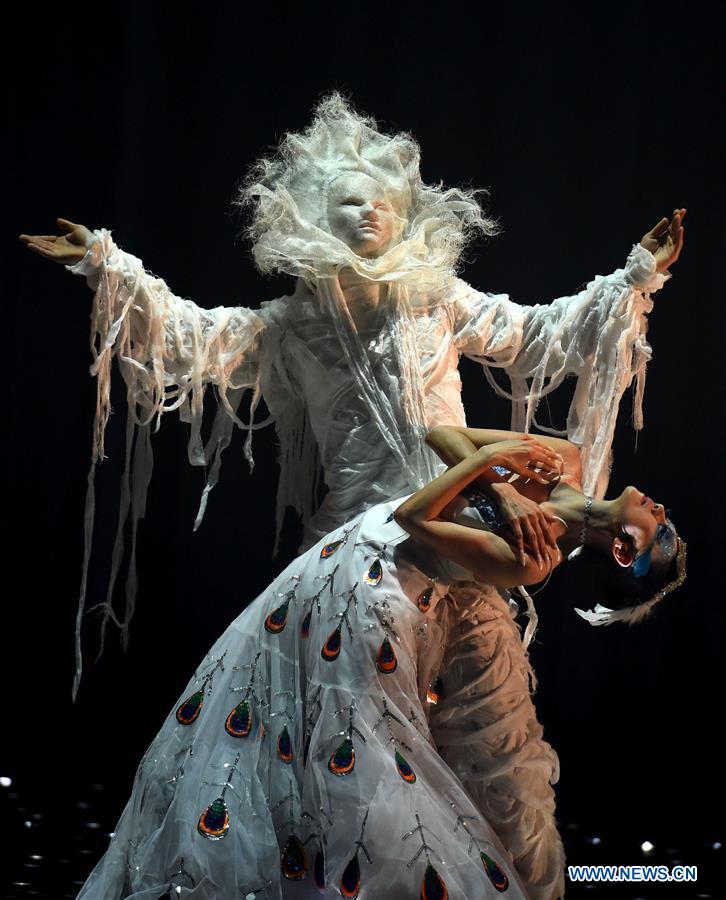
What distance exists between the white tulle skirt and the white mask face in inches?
20.6

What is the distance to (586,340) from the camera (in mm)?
2650

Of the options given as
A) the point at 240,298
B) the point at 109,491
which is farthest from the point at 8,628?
the point at 240,298

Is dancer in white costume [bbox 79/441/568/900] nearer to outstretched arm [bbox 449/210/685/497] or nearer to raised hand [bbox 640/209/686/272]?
outstretched arm [bbox 449/210/685/497]

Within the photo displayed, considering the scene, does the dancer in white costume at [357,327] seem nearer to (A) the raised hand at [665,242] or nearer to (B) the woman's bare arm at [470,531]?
(A) the raised hand at [665,242]

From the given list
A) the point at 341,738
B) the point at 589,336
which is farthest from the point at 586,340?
the point at 341,738

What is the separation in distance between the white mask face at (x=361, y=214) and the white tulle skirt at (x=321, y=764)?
20.6 inches

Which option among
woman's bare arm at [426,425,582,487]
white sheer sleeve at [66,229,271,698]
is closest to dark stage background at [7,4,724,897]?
white sheer sleeve at [66,229,271,698]

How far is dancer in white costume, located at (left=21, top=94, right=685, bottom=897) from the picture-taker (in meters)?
2.55

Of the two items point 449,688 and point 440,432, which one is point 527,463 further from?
point 449,688

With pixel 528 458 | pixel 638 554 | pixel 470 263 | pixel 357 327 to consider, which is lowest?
pixel 638 554

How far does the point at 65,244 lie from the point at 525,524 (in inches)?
36.6

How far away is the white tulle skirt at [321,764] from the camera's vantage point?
2.11 metres

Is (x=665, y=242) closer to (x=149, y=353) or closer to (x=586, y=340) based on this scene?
(x=586, y=340)

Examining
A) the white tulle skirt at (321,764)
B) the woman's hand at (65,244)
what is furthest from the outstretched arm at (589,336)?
the woman's hand at (65,244)
